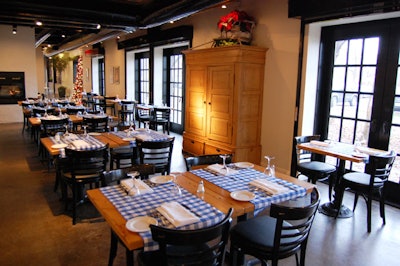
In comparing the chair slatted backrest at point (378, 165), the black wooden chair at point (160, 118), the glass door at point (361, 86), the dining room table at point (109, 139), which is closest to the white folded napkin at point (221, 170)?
the dining room table at point (109, 139)

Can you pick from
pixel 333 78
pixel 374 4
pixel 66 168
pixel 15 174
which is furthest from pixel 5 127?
pixel 374 4

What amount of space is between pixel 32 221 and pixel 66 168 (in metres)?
0.68

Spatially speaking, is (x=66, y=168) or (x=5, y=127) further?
(x=5, y=127)

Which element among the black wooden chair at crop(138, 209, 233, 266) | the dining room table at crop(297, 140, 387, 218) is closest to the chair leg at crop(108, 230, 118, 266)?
the black wooden chair at crop(138, 209, 233, 266)

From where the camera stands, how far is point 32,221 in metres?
3.62

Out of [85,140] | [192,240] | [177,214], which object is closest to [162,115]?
[85,140]

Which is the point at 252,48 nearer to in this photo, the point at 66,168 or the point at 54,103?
the point at 66,168

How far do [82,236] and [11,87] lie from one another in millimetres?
9252

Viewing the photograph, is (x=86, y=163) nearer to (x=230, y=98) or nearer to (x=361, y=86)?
(x=230, y=98)

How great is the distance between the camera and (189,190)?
2457 millimetres

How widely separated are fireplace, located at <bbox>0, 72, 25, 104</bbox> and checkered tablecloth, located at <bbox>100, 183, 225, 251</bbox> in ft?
32.7

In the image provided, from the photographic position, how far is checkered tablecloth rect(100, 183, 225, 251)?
6.30 feet

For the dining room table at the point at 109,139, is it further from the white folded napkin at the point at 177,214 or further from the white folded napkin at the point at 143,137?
the white folded napkin at the point at 177,214

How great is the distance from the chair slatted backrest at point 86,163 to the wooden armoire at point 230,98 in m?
2.35
